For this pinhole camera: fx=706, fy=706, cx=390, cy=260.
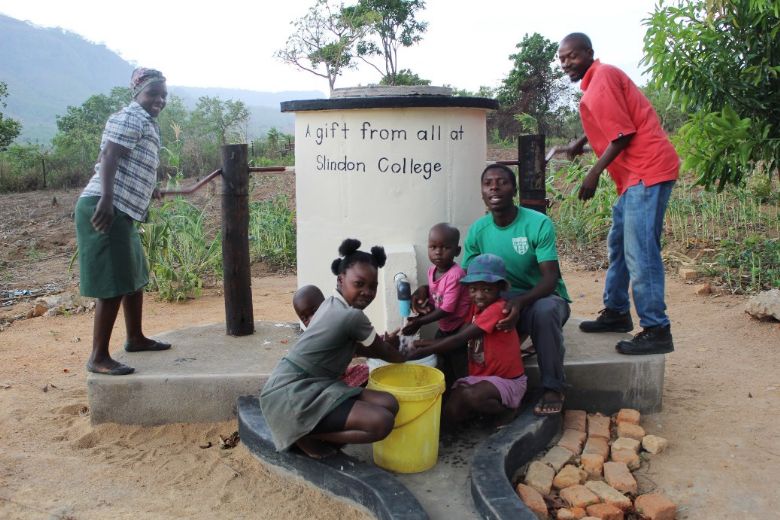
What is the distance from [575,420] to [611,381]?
280 mm

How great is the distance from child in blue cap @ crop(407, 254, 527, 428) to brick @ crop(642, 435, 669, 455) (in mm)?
556

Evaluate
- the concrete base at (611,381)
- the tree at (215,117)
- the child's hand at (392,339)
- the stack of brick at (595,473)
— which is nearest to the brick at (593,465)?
the stack of brick at (595,473)

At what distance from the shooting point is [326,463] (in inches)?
Result: 106

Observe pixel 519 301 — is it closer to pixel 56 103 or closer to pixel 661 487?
pixel 661 487

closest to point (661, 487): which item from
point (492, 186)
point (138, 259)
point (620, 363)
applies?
point (620, 363)

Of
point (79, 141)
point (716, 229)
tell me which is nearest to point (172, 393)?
point (716, 229)

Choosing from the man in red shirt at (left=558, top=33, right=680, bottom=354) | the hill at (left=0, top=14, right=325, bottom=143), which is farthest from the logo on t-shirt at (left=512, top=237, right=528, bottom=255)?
the hill at (left=0, top=14, right=325, bottom=143)

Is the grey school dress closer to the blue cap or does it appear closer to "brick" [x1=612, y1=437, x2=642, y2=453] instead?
the blue cap

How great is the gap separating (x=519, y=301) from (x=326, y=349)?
90 centimetres

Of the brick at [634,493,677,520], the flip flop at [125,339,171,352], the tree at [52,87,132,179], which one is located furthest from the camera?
the tree at [52,87,132,179]

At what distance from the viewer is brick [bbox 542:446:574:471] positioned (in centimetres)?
285

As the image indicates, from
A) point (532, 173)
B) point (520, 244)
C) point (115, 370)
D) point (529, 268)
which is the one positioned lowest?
point (115, 370)

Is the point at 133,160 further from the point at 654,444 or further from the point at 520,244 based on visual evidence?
the point at 654,444

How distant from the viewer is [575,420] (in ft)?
10.6
